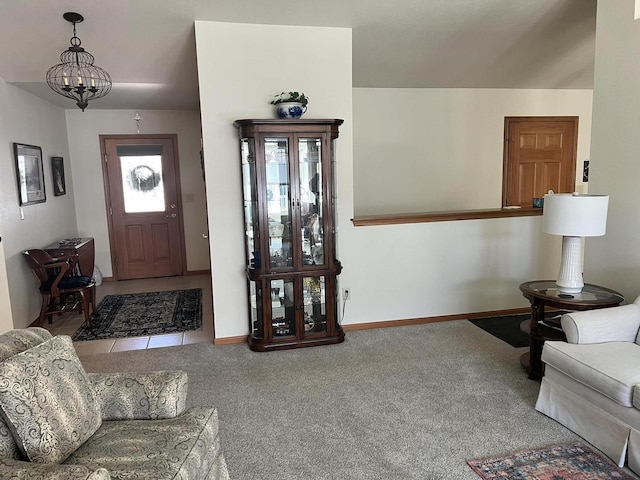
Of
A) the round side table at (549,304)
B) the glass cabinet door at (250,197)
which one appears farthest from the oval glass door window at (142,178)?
the round side table at (549,304)

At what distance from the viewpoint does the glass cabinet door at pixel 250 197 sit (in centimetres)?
→ 361

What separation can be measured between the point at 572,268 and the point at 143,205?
551cm

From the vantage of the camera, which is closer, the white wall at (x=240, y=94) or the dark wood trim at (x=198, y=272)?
the white wall at (x=240, y=94)

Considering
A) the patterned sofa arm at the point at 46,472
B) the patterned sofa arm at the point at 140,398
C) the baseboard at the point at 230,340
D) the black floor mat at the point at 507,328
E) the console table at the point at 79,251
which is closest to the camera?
the patterned sofa arm at the point at 46,472

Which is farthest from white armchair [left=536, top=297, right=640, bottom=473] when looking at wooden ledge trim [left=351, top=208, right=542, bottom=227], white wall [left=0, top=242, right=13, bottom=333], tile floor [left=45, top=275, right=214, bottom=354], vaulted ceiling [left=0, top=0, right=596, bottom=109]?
white wall [left=0, top=242, right=13, bottom=333]

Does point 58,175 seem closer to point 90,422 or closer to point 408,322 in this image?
point 408,322

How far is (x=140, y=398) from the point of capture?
1.92m

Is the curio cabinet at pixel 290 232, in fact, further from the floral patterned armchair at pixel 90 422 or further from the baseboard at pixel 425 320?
the floral patterned armchair at pixel 90 422

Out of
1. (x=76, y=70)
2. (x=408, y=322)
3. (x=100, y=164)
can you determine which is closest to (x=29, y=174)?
(x=76, y=70)

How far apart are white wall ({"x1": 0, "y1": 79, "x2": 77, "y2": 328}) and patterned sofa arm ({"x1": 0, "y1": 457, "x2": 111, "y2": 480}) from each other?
3.36 m

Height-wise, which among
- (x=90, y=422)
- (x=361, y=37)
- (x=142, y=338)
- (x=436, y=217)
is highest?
(x=361, y=37)

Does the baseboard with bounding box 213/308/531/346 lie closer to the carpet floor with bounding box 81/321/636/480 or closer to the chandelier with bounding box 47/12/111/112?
the carpet floor with bounding box 81/321/636/480

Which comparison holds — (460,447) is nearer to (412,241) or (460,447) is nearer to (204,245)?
(412,241)

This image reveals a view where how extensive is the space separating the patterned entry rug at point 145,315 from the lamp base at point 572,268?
3.18 metres
